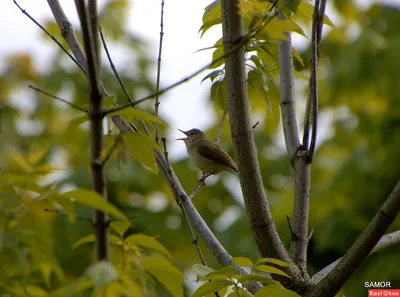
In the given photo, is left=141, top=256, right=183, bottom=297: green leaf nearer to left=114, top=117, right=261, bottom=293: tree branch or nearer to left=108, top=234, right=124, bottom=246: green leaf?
left=108, top=234, right=124, bottom=246: green leaf

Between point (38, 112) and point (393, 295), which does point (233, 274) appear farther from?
point (38, 112)

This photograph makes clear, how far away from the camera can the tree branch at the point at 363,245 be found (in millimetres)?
1971

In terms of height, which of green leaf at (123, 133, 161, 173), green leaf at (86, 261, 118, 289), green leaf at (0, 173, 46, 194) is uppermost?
green leaf at (123, 133, 161, 173)

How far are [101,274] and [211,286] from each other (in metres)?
0.73

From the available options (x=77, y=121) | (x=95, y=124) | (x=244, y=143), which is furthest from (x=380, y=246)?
(x=95, y=124)

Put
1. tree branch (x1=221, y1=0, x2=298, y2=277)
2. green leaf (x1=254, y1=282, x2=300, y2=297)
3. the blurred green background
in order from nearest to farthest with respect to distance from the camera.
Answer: green leaf (x1=254, y1=282, x2=300, y2=297), tree branch (x1=221, y1=0, x2=298, y2=277), the blurred green background

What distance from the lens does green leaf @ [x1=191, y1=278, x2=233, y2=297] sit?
1.82 metres

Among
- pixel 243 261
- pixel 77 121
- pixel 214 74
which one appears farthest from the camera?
pixel 214 74

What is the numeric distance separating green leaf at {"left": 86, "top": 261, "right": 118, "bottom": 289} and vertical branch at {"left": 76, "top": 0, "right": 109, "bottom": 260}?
0.14 metres

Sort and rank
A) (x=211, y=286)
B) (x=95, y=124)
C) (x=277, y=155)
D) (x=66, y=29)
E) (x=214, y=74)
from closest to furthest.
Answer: (x=95, y=124), (x=211, y=286), (x=214, y=74), (x=66, y=29), (x=277, y=155)

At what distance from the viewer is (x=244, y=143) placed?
250cm

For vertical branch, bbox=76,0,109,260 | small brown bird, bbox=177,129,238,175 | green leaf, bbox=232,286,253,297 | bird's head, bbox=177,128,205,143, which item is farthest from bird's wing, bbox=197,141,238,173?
vertical branch, bbox=76,0,109,260

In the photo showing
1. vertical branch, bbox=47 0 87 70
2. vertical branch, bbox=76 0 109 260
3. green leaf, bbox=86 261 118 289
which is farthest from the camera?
vertical branch, bbox=47 0 87 70

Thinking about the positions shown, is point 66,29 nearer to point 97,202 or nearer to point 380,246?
point 97,202
